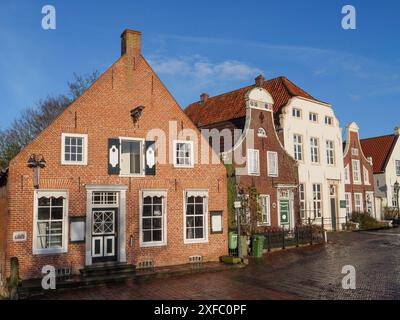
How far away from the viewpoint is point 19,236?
522 inches

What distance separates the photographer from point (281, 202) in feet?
77.2

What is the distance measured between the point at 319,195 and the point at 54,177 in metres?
19.6

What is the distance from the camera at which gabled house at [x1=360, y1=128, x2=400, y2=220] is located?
36.7 m

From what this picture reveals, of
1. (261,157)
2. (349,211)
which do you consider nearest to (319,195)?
(349,211)

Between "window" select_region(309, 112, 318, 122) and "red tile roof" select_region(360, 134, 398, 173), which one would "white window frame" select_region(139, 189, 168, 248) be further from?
"red tile roof" select_region(360, 134, 398, 173)

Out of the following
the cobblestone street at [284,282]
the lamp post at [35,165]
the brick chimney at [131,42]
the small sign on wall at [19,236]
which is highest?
the brick chimney at [131,42]

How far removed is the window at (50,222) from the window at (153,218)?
2.97m

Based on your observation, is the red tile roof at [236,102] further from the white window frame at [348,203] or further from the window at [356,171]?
the white window frame at [348,203]

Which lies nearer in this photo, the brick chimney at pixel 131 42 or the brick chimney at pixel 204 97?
the brick chimney at pixel 131 42

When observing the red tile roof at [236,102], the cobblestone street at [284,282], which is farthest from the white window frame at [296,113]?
the cobblestone street at [284,282]

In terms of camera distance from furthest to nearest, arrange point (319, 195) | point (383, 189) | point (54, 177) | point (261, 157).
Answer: point (383, 189) < point (319, 195) < point (261, 157) < point (54, 177)

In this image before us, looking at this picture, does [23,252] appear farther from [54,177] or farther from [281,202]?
[281,202]

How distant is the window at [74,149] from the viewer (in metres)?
14.5

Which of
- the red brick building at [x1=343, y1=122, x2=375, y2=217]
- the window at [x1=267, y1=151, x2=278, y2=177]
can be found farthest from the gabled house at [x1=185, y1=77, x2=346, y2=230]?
the red brick building at [x1=343, y1=122, x2=375, y2=217]
